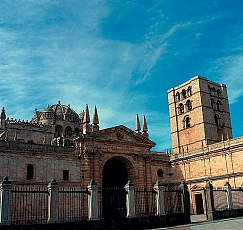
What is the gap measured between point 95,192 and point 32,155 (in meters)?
10.1

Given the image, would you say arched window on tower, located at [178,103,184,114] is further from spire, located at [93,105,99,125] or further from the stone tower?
spire, located at [93,105,99,125]

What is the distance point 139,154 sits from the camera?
106 ft

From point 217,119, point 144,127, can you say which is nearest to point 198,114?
point 217,119

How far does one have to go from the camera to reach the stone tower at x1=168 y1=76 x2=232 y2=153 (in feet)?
139

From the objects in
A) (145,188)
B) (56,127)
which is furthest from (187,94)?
(56,127)

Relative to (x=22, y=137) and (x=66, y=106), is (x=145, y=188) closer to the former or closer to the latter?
(x=22, y=137)

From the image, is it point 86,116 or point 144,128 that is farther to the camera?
point 144,128

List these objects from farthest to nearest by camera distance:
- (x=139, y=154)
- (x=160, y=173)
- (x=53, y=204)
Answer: (x=160, y=173) → (x=139, y=154) → (x=53, y=204)

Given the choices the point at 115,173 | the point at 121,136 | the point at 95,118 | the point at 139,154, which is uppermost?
the point at 95,118

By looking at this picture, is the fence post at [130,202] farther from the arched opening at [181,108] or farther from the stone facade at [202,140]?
the arched opening at [181,108]

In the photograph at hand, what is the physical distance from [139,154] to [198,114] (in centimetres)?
1408

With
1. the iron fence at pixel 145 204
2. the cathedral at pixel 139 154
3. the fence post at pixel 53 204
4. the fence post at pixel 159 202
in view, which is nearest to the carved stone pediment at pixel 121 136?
the cathedral at pixel 139 154

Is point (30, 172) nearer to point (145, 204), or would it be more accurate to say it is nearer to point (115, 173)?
point (115, 173)

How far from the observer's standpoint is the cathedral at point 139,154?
26.4m
